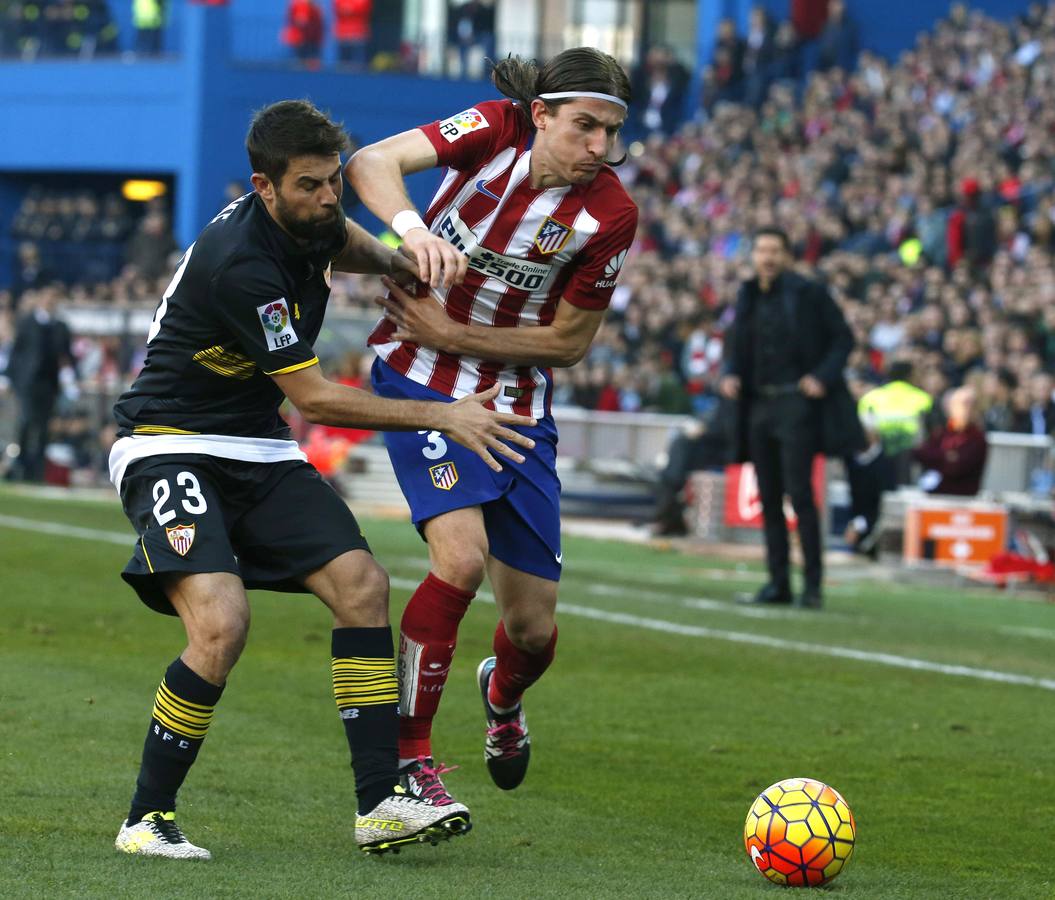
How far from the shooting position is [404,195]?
232 inches

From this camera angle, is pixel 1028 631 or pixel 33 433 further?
pixel 33 433

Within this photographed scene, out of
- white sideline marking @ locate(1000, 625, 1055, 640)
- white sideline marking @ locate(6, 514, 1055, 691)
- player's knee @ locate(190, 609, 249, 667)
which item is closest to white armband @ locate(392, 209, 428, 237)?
player's knee @ locate(190, 609, 249, 667)

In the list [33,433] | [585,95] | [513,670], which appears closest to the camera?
[585,95]

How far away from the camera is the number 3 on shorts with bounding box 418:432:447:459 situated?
238 inches

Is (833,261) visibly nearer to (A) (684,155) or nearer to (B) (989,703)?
(A) (684,155)

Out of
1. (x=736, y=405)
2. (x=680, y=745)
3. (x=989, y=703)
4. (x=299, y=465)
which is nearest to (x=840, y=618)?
(x=736, y=405)

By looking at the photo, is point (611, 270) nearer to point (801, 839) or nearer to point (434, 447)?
point (434, 447)

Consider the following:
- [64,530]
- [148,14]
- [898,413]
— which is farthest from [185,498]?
[148,14]

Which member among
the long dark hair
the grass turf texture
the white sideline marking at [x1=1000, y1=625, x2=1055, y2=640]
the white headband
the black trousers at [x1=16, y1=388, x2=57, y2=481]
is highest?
the long dark hair

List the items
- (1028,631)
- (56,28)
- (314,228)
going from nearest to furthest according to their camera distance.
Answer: (314,228)
(1028,631)
(56,28)

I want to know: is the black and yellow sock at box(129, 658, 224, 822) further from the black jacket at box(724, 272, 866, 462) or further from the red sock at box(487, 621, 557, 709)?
the black jacket at box(724, 272, 866, 462)

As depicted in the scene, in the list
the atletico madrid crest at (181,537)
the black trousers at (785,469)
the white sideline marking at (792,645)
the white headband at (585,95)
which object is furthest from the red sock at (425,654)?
the black trousers at (785,469)

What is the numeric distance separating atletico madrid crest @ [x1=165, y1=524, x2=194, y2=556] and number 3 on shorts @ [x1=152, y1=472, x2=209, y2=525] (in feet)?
0.13

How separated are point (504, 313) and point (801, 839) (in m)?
2.04
